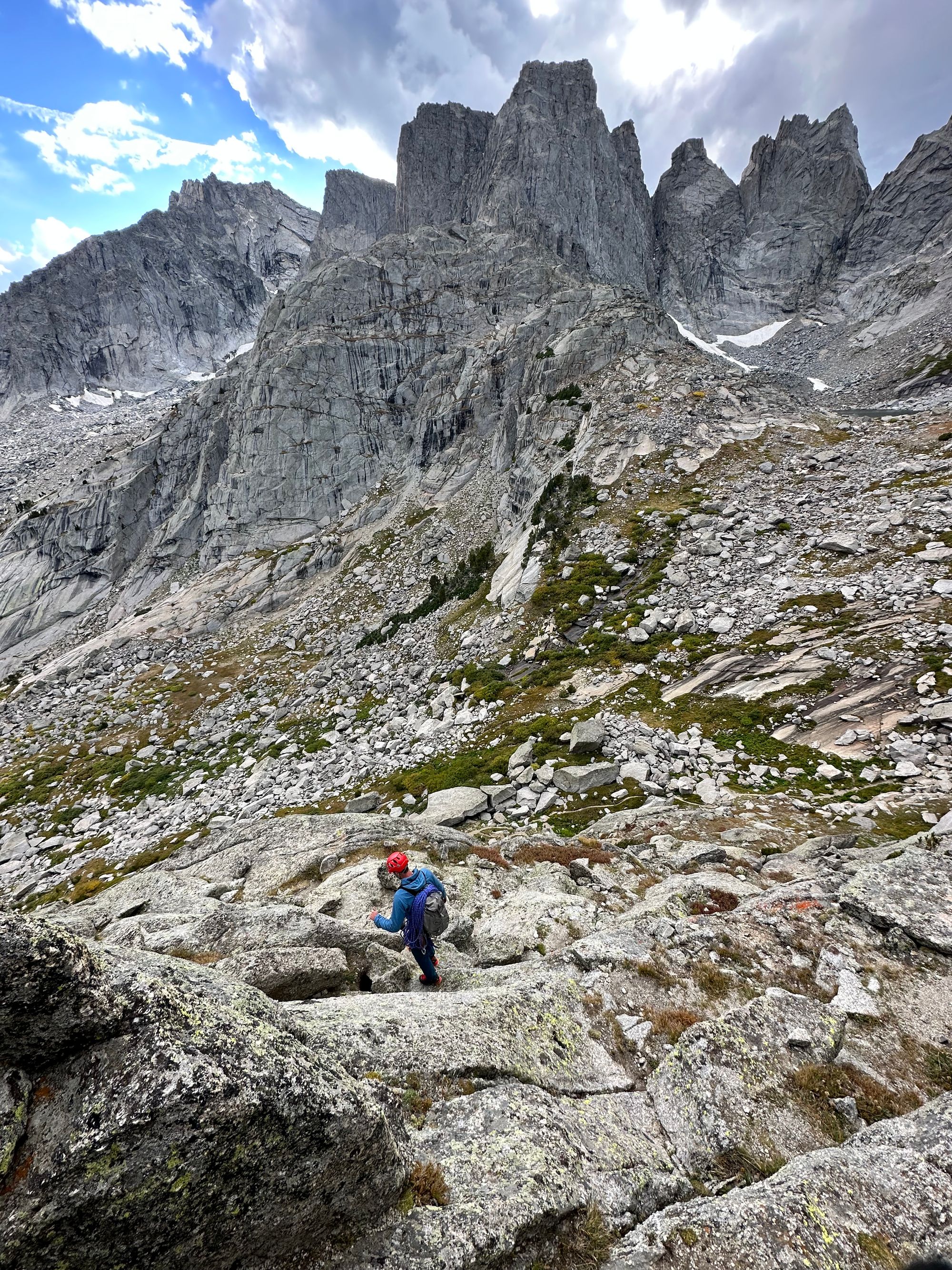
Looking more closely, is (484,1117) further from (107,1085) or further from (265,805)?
(265,805)

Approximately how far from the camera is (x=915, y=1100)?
622 cm

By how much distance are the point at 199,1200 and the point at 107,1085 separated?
1.00 m

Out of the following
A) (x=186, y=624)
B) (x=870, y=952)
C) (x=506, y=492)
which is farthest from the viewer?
(x=186, y=624)

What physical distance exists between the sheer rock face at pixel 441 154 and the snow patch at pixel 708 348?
210 ft

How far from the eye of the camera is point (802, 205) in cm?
14788

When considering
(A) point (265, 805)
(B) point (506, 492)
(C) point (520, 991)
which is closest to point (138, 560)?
(B) point (506, 492)

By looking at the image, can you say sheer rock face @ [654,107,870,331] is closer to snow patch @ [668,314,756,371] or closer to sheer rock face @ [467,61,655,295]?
snow patch @ [668,314,756,371]

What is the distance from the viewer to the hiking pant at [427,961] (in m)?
8.72

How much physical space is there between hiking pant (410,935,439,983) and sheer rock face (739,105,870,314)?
18178cm

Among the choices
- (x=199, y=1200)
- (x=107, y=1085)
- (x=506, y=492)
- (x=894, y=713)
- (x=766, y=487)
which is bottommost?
(x=894, y=713)

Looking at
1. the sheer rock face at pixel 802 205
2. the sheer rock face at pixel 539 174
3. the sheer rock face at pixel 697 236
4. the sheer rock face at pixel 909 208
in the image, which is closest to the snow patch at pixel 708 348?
the sheer rock face at pixel 697 236

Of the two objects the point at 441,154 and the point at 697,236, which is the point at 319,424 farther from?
the point at 697,236

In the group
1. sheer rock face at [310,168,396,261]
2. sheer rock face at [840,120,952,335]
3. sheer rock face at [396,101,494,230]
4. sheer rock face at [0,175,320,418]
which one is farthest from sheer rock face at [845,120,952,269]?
sheer rock face at [0,175,320,418]

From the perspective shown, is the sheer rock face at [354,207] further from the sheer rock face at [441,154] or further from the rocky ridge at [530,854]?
the rocky ridge at [530,854]
